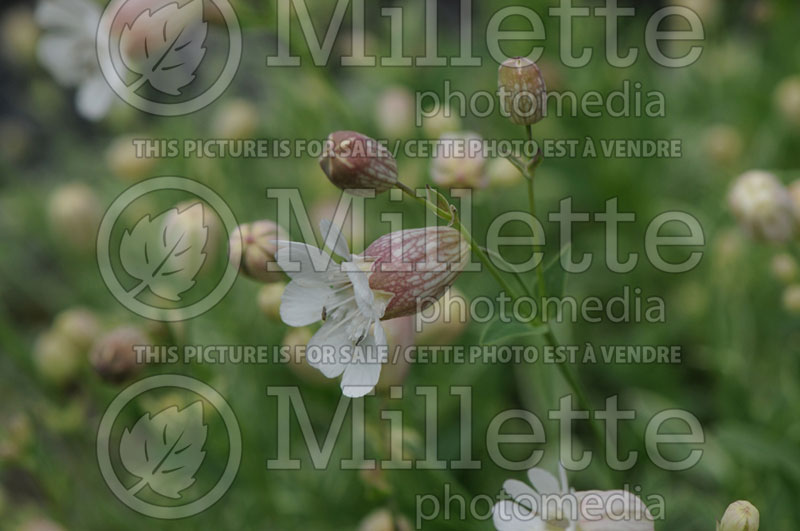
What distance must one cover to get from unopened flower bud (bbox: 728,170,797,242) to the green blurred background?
292mm

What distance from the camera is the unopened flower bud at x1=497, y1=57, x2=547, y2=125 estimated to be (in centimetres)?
A: 94

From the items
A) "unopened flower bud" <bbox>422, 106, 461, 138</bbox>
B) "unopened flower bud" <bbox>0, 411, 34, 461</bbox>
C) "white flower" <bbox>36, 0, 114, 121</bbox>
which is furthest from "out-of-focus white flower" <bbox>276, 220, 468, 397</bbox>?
"white flower" <bbox>36, 0, 114, 121</bbox>

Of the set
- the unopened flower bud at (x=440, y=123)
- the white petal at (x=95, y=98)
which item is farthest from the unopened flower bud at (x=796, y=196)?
the white petal at (x=95, y=98)

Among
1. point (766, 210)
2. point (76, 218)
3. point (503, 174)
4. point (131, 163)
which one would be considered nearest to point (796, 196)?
point (766, 210)

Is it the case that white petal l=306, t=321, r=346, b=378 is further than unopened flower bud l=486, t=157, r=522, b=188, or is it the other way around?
unopened flower bud l=486, t=157, r=522, b=188

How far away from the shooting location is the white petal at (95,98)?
1632mm

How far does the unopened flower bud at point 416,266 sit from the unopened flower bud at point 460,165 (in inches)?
9.3

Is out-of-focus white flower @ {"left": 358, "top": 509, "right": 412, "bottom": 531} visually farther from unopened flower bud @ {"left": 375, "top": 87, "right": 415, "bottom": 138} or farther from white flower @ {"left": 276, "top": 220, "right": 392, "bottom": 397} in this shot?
unopened flower bud @ {"left": 375, "top": 87, "right": 415, "bottom": 138}

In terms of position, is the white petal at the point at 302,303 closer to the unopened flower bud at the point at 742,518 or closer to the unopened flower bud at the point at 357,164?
the unopened flower bud at the point at 357,164

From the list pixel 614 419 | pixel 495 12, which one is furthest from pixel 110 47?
Answer: pixel 614 419

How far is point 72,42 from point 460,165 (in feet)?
3.45

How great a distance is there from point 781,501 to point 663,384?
0.44 meters

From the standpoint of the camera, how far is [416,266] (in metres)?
0.97

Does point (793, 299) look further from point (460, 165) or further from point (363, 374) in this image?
point (363, 374)
